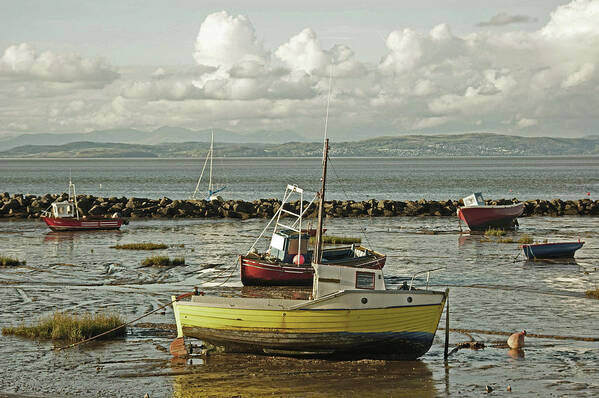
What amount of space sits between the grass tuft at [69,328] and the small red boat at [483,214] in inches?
1404

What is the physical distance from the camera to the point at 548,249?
37781 mm

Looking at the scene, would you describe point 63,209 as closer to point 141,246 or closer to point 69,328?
point 141,246

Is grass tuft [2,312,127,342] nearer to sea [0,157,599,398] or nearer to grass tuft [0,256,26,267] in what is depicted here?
sea [0,157,599,398]

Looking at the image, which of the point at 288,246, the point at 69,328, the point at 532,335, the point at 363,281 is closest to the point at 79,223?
the point at 288,246

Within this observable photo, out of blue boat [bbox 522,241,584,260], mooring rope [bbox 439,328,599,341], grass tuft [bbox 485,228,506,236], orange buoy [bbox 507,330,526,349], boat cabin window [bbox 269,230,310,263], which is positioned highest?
boat cabin window [bbox 269,230,310,263]

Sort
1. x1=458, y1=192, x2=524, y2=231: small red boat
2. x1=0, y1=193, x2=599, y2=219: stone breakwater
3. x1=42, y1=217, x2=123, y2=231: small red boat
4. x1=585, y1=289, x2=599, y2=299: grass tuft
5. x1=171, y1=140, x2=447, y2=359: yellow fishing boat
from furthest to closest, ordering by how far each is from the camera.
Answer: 1. x1=0, y1=193, x2=599, y2=219: stone breakwater
2. x1=458, y1=192, x2=524, y2=231: small red boat
3. x1=42, y1=217, x2=123, y2=231: small red boat
4. x1=585, y1=289, x2=599, y2=299: grass tuft
5. x1=171, y1=140, x2=447, y2=359: yellow fishing boat

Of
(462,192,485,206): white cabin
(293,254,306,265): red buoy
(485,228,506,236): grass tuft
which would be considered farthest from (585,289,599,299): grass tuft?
(462,192,485,206): white cabin

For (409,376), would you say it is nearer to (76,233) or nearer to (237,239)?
(237,239)

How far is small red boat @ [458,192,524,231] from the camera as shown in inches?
2095

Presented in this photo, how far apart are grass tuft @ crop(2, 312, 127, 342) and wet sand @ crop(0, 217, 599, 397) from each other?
1.44ft

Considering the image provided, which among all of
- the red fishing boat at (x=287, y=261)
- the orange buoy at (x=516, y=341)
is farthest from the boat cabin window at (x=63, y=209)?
the orange buoy at (x=516, y=341)

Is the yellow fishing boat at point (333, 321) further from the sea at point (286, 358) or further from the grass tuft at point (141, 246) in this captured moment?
the grass tuft at point (141, 246)

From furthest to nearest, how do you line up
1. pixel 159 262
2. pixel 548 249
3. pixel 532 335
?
pixel 548 249 → pixel 159 262 → pixel 532 335

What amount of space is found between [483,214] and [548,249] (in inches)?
618
